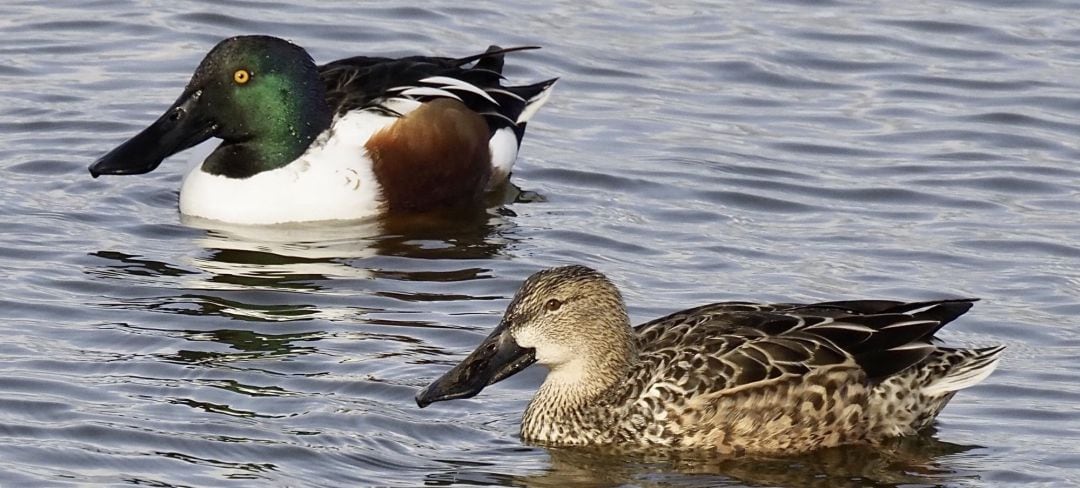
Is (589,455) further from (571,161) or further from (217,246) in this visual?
(571,161)

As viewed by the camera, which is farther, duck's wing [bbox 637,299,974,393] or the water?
duck's wing [bbox 637,299,974,393]

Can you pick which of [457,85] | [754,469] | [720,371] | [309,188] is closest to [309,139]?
[309,188]

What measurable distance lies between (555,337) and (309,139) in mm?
3780

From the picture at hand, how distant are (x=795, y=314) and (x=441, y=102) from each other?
13.3 ft

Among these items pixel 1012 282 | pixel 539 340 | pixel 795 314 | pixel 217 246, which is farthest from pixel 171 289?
pixel 1012 282

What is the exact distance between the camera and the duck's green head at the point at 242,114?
11.3m

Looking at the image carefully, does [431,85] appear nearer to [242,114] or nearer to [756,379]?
[242,114]

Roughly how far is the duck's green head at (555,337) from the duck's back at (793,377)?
14 centimetres

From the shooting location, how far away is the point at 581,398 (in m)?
8.20

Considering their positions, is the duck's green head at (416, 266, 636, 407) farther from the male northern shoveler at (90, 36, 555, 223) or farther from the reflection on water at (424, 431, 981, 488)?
the male northern shoveler at (90, 36, 555, 223)

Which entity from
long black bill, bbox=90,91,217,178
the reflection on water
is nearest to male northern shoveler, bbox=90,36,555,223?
long black bill, bbox=90,91,217,178

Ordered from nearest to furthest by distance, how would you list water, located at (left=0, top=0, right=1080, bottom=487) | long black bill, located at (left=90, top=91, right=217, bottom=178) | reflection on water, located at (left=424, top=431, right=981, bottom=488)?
reflection on water, located at (left=424, top=431, right=981, bottom=488)
water, located at (left=0, top=0, right=1080, bottom=487)
long black bill, located at (left=90, top=91, right=217, bottom=178)

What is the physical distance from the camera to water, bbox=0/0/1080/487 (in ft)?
26.1

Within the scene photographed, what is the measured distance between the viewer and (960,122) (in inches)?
517
